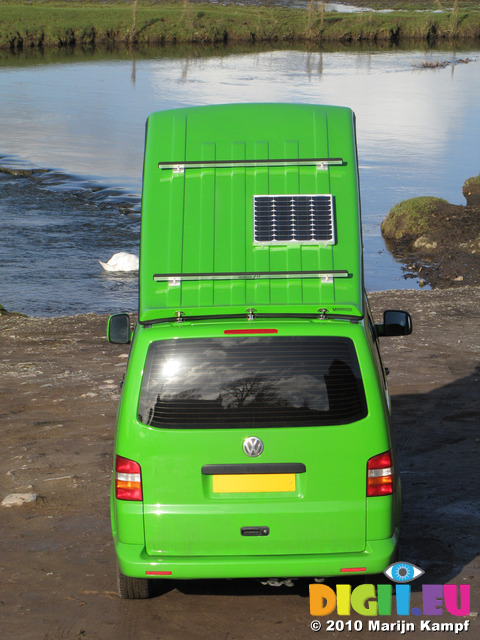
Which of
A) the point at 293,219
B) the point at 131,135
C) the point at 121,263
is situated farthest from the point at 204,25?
the point at 293,219

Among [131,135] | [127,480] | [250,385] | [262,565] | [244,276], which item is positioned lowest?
[131,135]

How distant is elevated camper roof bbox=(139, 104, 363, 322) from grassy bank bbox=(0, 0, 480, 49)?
65602 millimetres

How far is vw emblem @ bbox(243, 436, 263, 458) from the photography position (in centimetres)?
555

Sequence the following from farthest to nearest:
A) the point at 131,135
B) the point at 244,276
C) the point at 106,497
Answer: the point at 131,135, the point at 106,497, the point at 244,276

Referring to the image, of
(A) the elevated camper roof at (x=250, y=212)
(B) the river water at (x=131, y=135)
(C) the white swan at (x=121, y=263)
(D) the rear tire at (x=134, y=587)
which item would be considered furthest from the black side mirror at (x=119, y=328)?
(C) the white swan at (x=121, y=263)

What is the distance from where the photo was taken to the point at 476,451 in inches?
363

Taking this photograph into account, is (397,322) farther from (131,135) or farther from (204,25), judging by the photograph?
(204,25)

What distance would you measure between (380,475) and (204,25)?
72.8 m

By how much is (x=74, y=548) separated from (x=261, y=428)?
2.42m

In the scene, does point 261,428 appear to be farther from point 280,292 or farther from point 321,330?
point 280,292

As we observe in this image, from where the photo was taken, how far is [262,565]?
5.58 meters

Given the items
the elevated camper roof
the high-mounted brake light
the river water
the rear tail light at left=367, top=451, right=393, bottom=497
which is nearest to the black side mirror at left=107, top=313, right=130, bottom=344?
the elevated camper roof

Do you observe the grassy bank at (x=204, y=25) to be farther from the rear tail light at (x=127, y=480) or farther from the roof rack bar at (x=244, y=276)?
the rear tail light at (x=127, y=480)

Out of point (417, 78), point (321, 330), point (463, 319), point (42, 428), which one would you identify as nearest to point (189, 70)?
point (417, 78)
